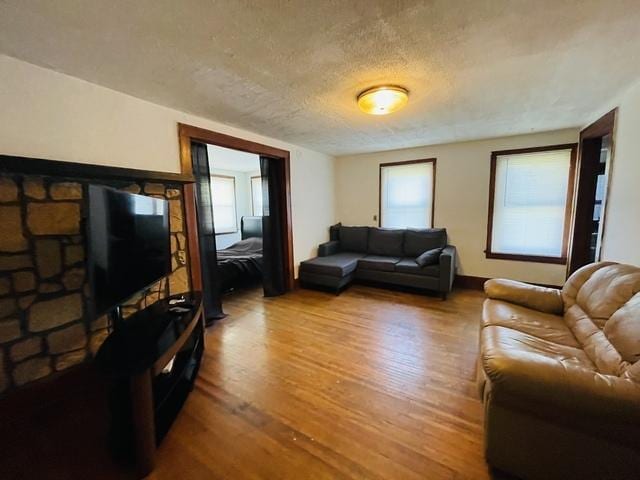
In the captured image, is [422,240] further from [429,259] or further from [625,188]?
[625,188]

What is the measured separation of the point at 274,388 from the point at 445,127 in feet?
11.2

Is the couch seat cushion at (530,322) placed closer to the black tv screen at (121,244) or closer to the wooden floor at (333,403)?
the wooden floor at (333,403)

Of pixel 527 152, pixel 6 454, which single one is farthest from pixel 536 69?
pixel 6 454

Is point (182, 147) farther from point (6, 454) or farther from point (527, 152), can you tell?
point (527, 152)

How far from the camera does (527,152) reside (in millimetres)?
3646

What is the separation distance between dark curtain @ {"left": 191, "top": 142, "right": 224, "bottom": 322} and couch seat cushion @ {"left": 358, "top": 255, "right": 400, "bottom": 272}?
2.20m

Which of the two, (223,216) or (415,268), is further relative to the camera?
(223,216)

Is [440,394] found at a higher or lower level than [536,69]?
lower

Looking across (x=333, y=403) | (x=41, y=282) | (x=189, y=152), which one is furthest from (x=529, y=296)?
(x=41, y=282)

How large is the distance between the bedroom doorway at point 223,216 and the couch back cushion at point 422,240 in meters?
1.92

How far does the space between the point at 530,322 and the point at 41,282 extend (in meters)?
3.33

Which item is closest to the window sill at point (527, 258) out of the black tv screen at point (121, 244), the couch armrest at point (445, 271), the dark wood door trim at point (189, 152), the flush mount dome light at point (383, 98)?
the couch armrest at point (445, 271)

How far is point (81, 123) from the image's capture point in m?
1.92

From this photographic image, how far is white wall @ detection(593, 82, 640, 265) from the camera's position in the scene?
209 centimetres
